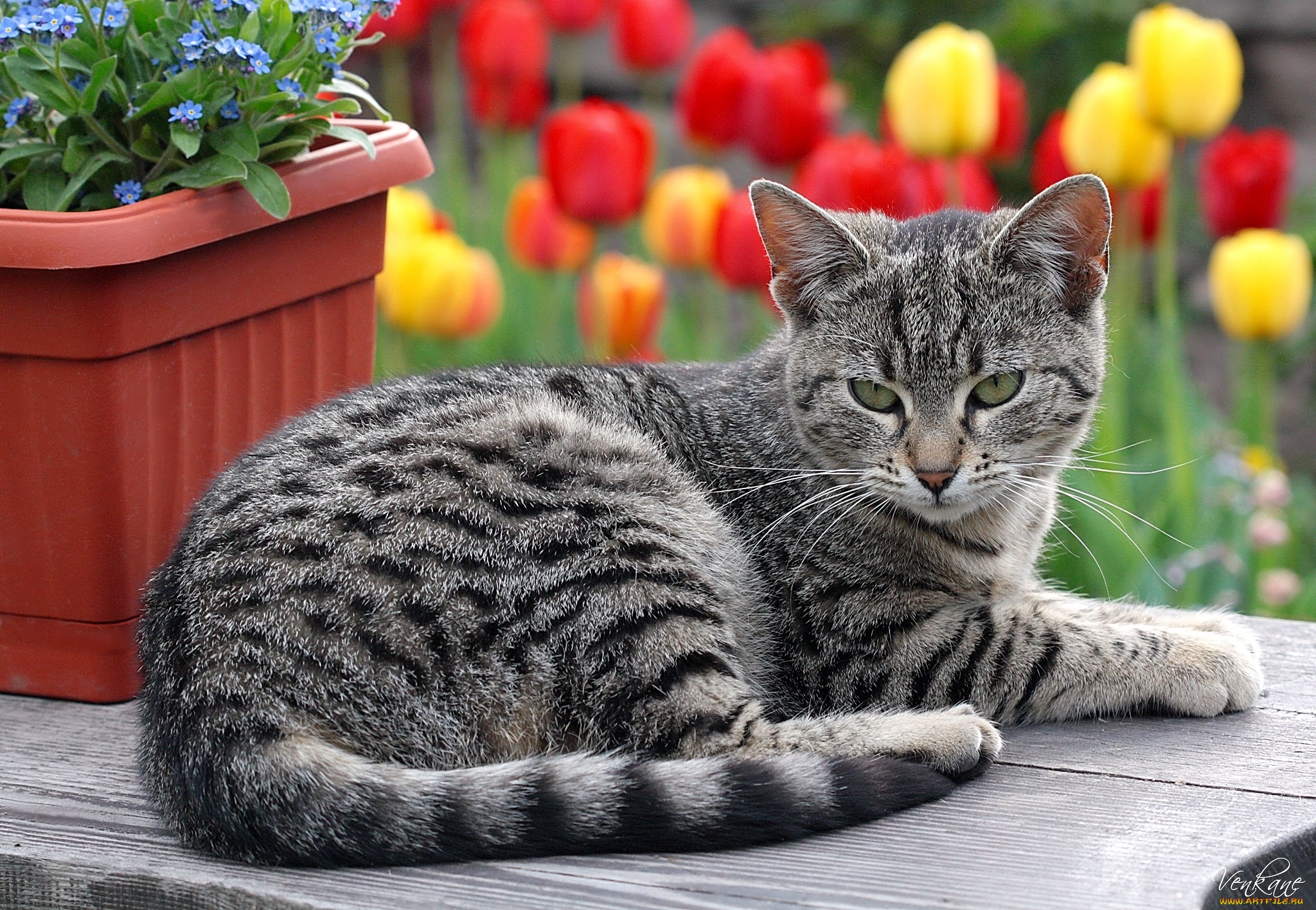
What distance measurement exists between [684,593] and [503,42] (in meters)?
2.92

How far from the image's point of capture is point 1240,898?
2.10 metres

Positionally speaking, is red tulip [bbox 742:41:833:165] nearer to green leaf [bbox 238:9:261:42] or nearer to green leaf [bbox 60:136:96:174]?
green leaf [bbox 238:9:261:42]

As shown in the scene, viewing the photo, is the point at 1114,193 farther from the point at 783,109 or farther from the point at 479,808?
the point at 479,808

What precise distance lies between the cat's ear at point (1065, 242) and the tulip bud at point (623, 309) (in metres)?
1.75

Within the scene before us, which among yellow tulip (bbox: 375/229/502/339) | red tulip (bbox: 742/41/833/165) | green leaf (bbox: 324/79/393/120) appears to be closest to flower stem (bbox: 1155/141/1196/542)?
red tulip (bbox: 742/41/833/165)

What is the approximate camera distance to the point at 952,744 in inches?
89.8

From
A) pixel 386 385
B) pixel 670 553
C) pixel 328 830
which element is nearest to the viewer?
pixel 328 830

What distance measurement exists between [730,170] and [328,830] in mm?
6532

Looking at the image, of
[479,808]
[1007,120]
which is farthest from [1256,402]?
[479,808]

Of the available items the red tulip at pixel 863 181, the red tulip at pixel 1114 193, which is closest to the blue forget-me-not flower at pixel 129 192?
the red tulip at pixel 863 181

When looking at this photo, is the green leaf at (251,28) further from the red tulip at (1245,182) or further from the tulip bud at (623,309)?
the red tulip at (1245,182)

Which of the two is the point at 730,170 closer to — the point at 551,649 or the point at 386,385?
the point at 386,385

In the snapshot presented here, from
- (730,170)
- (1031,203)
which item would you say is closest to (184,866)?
(1031,203)

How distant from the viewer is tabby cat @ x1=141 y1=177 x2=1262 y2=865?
2047 millimetres
